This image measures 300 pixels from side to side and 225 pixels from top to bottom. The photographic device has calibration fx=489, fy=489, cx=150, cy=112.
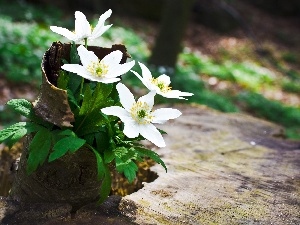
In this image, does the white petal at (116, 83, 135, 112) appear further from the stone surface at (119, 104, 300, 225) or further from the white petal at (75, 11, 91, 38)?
the stone surface at (119, 104, 300, 225)

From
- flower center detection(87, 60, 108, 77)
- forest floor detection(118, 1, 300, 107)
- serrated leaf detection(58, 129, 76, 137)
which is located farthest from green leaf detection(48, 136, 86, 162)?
forest floor detection(118, 1, 300, 107)

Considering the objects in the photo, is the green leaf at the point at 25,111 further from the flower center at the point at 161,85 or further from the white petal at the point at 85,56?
the flower center at the point at 161,85

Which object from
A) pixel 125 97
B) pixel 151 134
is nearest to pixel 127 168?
pixel 151 134

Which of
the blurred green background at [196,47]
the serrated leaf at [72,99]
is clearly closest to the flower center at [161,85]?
the serrated leaf at [72,99]

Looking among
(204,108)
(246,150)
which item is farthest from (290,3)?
(246,150)

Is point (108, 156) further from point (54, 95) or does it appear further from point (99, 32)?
point (99, 32)

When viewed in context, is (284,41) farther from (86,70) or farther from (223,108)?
(86,70)
